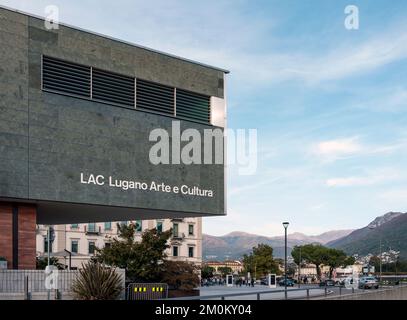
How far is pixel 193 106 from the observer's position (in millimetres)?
41656

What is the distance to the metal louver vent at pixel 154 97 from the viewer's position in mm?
38844

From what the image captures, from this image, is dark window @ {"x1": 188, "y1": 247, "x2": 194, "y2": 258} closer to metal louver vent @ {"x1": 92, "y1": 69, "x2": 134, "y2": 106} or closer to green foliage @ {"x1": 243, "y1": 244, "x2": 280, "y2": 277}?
green foliage @ {"x1": 243, "y1": 244, "x2": 280, "y2": 277}

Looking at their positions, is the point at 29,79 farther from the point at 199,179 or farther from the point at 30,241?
the point at 199,179

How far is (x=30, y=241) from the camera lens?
33.9 meters

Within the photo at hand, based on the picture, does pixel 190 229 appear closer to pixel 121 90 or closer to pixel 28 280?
pixel 121 90

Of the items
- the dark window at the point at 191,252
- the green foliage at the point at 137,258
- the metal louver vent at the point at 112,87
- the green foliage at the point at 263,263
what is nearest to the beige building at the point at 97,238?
the dark window at the point at 191,252

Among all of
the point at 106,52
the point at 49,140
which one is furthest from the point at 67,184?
the point at 106,52

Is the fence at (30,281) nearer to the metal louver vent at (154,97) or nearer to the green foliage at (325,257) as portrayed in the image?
the metal louver vent at (154,97)

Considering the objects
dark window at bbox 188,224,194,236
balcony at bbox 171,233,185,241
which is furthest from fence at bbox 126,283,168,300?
dark window at bbox 188,224,194,236

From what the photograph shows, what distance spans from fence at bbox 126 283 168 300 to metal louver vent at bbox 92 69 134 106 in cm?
1050

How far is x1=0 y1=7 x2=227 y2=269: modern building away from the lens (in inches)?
1297

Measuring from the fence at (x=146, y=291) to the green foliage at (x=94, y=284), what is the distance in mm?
1163

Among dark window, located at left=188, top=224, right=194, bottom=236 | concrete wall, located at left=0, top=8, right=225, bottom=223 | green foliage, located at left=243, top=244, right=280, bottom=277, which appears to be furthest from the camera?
green foliage, located at left=243, top=244, right=280, bottom=277
